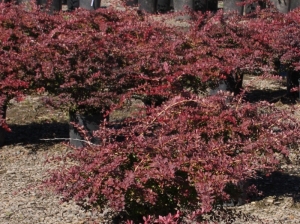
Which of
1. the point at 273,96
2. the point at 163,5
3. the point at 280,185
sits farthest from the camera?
the point at 163,5

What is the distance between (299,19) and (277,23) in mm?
269

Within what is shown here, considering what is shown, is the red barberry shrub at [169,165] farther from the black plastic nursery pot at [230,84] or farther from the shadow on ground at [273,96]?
the shadow on ground at [273,96]

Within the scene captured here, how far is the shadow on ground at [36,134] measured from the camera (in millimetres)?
6229

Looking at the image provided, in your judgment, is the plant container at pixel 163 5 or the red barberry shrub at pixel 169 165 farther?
the plant container at pixel 163 5

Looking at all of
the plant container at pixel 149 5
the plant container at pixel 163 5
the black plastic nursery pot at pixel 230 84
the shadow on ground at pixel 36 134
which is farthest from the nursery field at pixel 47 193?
the plant container at pixel 163 5

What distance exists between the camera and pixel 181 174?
11.6 feet

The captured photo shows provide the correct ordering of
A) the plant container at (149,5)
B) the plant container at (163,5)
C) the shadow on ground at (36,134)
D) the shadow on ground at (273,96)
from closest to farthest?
A: the shadow on ground at (36,134)
the shadow on ground at (273,96)
the plant container at (149,5)
the plant container at (163,5)

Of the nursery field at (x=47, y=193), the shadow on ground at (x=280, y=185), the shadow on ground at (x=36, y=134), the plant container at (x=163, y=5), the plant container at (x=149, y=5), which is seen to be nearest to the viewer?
the nursery field at (x=47, y=193)

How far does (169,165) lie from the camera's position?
3.34 m

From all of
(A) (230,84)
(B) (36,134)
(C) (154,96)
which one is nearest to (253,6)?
(A) (230,84)

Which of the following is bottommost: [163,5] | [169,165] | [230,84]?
[230,84]

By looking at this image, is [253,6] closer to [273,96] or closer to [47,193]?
[273,96]

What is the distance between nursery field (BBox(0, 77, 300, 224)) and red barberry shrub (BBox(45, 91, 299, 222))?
1.01 feet

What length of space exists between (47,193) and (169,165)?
1.79 metres
